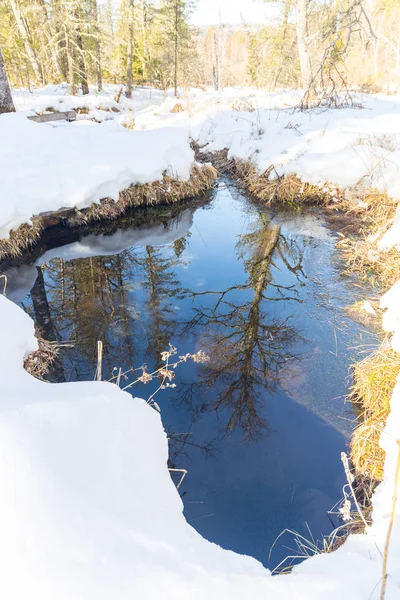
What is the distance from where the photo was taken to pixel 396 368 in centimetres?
273

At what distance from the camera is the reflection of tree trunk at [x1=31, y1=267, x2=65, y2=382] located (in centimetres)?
319

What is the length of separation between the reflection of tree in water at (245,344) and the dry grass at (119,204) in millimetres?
2478

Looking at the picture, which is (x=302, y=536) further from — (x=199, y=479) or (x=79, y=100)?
(x=79, y=100)

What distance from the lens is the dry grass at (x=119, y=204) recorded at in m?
4.96

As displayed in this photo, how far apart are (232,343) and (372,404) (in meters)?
1.35

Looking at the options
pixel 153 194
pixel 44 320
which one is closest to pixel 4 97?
pixel 153 194

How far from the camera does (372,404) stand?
8.87 feet

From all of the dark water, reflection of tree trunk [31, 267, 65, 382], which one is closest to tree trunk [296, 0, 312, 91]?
the dark water

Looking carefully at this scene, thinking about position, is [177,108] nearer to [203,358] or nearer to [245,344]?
[245,344]

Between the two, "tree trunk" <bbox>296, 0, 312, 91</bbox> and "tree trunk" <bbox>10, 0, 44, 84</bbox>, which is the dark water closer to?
"tree trunk" <bbox>296, 0, 312, 91</bbox>

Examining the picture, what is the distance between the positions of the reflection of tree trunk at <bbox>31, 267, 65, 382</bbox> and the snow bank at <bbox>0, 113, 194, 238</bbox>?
3.08 ft

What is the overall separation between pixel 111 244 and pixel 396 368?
14.0 ft

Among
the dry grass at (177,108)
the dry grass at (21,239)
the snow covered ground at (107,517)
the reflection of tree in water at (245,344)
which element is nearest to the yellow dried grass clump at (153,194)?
the dry grass at (21,239)

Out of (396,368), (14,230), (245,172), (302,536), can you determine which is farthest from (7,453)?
(245,172)
